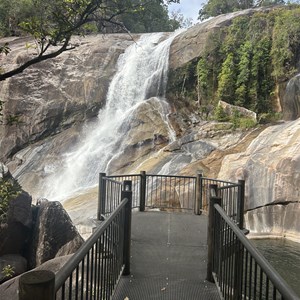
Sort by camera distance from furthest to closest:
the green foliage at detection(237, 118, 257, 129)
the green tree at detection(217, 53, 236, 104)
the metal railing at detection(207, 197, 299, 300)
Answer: the green tree at detection(217, 53, 236, 104) < the green foliage at detection(237, 118, 257, 129) < the metal railing at detection(207, 197, 299, 300)

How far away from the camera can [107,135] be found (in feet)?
63.9

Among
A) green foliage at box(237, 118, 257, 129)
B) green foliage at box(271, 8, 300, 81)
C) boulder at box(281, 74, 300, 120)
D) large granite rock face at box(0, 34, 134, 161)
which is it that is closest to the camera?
boulder at box(281, 74, 300, 120)

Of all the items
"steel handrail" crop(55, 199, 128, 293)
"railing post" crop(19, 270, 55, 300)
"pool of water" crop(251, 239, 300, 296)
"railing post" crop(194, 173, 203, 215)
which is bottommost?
"pool of water" crop(251, 239, 300, 296)

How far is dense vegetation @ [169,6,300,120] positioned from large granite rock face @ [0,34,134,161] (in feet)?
18.1

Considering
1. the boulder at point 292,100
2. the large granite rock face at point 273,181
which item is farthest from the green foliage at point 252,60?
the large granite rock face at point 273,181

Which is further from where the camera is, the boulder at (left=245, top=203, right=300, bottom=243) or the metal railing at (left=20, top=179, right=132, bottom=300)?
the boulder at (left=245, top=203, right=300, bottom=243)

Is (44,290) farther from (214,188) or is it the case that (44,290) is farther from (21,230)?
(21,230)

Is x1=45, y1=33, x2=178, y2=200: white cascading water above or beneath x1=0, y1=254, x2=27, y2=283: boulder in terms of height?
above

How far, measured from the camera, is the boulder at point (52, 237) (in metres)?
10.5

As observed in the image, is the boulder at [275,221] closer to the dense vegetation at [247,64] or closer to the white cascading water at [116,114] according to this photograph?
the white cascading water at [116,114]

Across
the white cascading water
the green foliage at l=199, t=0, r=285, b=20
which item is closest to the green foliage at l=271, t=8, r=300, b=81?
the white cascading water

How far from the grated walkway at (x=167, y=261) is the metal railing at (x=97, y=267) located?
0.34m

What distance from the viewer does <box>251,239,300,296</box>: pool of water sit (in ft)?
27.3

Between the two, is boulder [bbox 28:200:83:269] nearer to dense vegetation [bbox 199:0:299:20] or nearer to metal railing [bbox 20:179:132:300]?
metal railing [bbox 20:179:132:300]
